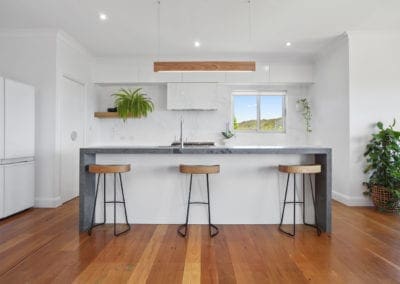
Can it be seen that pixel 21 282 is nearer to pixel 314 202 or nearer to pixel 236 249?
pixel 236 249

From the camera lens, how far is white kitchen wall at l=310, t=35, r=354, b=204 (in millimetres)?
3920

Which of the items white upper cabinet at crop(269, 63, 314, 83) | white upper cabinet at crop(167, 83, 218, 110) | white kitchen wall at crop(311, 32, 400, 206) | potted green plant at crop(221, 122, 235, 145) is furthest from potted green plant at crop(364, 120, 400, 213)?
white upper cabinet at crop(167, 83, 218, 110)

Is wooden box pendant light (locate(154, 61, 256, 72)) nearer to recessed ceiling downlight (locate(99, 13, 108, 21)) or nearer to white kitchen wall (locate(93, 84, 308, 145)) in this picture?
recessed ceiling downlight (locate(99, 13, 108, 21))

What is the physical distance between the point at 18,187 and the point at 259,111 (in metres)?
4.66

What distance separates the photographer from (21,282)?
181 cm

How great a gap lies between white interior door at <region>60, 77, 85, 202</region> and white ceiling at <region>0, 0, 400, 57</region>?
0.90 m

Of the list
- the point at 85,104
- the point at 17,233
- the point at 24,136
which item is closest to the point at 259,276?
the point at 17,233

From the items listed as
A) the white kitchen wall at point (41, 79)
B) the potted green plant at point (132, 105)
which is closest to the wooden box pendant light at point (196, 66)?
the potted green plant at point (132, 105)

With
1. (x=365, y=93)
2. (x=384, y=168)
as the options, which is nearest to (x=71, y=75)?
(x=365, y=93)

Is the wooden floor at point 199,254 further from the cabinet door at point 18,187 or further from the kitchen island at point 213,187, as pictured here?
the cabinet door at point 18,187

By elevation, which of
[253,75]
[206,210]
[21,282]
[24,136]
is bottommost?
[21,282]

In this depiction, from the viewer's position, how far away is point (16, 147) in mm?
3336

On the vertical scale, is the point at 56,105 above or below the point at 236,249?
above

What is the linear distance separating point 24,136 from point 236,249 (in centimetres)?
331
